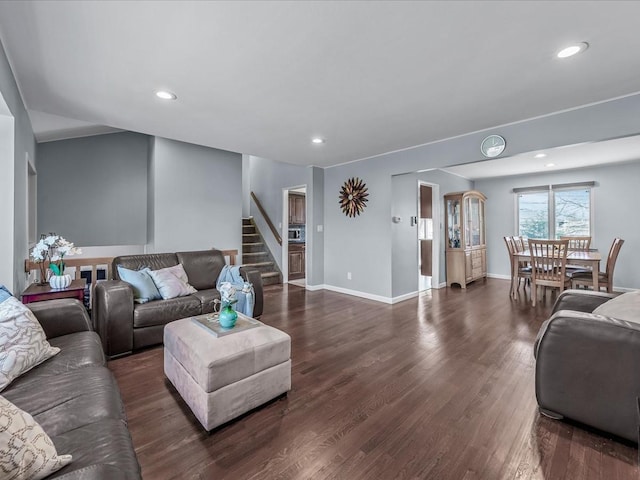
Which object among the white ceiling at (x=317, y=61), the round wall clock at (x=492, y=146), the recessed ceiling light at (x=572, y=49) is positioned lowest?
the round wall clock at (x=492, y=146)

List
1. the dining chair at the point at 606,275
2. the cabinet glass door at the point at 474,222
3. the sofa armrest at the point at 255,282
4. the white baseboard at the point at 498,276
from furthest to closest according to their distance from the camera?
1. the white baseboard at the point at 498,276
2. the cabinet glass door at the point at 474,222
3. the dining chair at the point at 606,275
4. the sofa armrest at the point at 255,282

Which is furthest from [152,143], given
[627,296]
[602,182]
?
[602,182]

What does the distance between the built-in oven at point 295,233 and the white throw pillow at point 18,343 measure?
5537mm

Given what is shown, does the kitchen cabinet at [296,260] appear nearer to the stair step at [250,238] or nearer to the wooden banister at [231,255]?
the stair step at [250,238]

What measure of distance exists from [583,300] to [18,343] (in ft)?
12.1

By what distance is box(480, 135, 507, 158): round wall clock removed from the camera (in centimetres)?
335

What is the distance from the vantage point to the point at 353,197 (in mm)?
5211

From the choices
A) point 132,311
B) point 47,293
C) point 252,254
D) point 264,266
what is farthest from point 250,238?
point 47,293

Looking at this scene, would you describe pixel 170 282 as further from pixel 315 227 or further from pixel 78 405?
pixel 315 227

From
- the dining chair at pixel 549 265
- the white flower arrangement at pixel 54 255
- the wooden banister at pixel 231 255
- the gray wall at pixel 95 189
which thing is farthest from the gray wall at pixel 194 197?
the dining chair at pixel 549 265

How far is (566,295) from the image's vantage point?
96.4 inches

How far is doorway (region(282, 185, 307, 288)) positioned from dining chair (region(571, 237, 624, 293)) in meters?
4.44

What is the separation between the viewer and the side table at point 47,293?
2.58 metres

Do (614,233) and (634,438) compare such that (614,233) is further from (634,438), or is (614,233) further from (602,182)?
(634,438)
